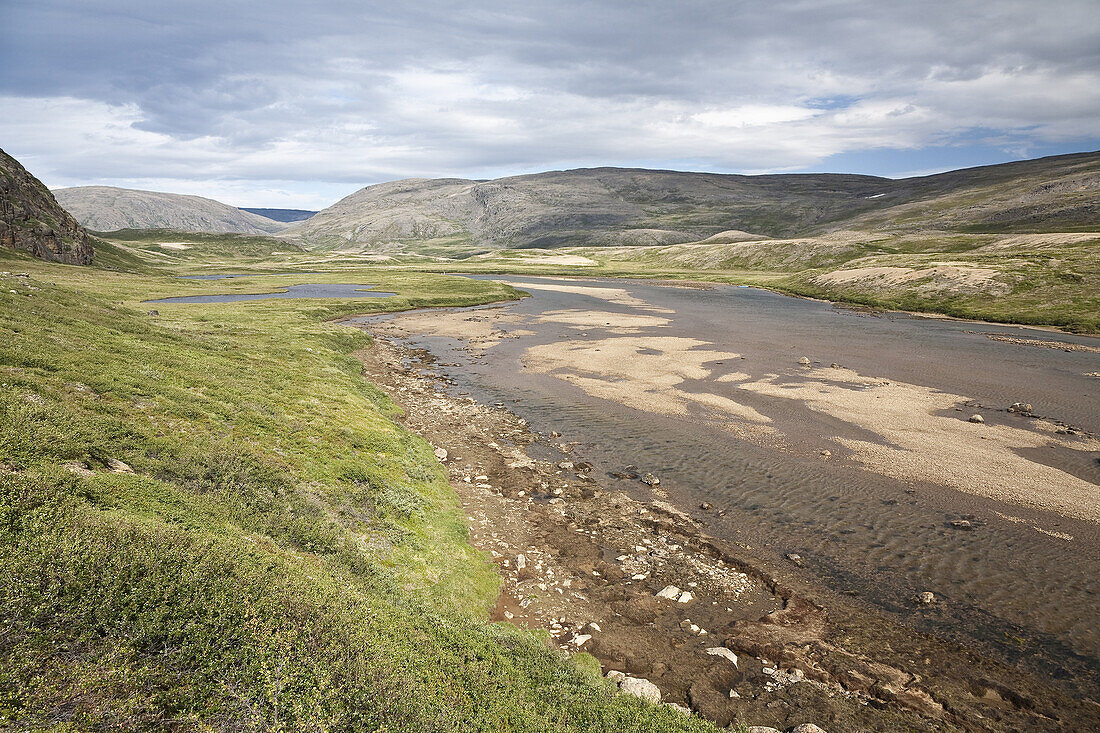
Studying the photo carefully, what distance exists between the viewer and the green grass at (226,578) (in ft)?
25.3

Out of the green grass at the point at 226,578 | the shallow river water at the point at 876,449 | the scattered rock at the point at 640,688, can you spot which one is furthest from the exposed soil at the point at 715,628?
the green grass at the point at 226,578

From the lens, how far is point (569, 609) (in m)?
16.6

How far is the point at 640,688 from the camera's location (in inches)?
512

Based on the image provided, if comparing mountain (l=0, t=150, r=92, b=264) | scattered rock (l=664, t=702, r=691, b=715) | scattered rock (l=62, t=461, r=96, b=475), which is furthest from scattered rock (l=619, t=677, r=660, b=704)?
mountain (l=0, t=150, r=92, b=264)

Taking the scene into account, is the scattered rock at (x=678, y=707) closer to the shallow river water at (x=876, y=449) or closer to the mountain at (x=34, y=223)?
the shallow river water at (x=876, y=449)

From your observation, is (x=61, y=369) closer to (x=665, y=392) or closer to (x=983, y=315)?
(x=665, y=392)

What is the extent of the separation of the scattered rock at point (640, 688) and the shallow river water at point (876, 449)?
939 cm

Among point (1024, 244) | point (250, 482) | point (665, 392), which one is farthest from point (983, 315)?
point (250, 482)

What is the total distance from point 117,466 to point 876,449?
36.9 meters

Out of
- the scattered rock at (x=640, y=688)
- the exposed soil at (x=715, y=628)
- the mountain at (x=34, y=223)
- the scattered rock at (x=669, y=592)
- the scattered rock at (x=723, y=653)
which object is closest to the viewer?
the scattered rock at (x=640, y=688)

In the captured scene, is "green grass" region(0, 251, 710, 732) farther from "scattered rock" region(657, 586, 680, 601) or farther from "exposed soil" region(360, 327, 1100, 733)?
"scattered rock" region(657, 586, 680, 601)

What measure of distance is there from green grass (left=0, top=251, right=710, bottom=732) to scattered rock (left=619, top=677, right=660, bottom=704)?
1.01 m

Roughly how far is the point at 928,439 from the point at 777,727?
27783 mm

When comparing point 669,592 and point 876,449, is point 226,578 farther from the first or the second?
point 876,449
